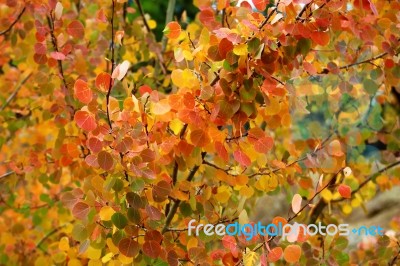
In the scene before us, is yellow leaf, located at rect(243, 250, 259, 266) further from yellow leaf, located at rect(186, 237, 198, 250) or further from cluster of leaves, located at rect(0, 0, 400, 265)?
yellow leaf, located at rect(186, 237, 198, 250)

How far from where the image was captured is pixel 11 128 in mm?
2002

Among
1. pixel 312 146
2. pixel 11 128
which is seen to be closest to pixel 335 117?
pixel 312 146

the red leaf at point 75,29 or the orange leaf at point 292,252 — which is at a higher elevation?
the red leaf at point 75,29

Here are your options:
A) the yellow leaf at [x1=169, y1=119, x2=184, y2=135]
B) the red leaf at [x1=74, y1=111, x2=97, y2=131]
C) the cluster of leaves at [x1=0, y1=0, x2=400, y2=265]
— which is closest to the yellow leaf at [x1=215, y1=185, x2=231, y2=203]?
the cluster of leaves at [x1=0, y1=0, x2=400, y2=265]

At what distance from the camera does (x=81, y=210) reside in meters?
1.14

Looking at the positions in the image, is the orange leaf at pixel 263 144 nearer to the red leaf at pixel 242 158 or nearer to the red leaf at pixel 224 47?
the red leaf at pixel 242 158

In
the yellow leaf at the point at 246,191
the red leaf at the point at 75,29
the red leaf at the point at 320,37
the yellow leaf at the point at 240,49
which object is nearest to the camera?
the yellow leaf at the point at 240,49

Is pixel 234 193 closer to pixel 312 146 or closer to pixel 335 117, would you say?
pixel 312 146

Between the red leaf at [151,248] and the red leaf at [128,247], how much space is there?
0.02 m

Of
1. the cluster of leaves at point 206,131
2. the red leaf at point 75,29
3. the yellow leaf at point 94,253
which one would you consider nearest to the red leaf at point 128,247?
the cluster of leaves at point 206,131

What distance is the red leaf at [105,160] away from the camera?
1.10 metres

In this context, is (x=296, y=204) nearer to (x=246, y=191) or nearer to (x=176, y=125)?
(x=246, y=191)

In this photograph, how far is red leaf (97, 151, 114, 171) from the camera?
1.10 metres

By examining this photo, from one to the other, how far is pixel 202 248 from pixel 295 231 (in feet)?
0.70
